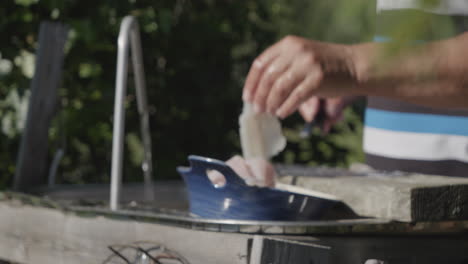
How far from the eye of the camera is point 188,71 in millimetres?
4078

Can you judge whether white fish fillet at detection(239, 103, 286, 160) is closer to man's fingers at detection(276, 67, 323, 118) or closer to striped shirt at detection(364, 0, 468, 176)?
man's fingers at detection(276, 67, 323, 118)

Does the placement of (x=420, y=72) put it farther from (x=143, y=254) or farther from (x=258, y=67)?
(x=143, y=254)

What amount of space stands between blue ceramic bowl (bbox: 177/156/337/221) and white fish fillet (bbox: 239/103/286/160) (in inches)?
6.5

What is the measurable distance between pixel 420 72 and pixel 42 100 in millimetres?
2208

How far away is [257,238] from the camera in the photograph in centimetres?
113

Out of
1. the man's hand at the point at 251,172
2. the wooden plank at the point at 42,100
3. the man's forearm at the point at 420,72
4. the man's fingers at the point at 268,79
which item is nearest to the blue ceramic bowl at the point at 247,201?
the man's hand at the point at 251,172

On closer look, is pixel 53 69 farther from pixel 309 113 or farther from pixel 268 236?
pixel 268 236

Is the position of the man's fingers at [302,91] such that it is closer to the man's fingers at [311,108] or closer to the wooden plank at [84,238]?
the wooden plank at [84,238]

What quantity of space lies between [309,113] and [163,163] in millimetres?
2138

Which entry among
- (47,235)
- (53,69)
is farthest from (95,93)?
(47,235)

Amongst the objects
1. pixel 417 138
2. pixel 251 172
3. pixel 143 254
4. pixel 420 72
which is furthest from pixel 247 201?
pixel 420 72

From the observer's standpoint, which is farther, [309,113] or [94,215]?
[309,113]

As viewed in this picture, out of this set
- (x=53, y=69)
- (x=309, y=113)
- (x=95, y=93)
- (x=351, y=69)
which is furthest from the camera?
(x=95, y=93)

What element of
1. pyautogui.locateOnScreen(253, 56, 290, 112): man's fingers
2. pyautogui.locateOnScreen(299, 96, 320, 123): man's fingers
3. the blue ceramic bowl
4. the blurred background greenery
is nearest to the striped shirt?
pyautogui.locateOnScreen(299, 96, 320, 123): man's fingers
